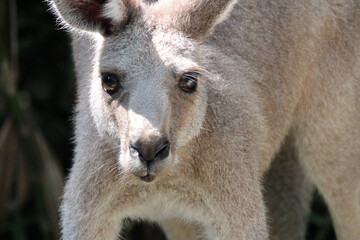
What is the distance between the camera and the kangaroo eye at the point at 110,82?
389 cm

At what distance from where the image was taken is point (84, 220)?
4234 millimetres

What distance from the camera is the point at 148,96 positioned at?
12.1 ft

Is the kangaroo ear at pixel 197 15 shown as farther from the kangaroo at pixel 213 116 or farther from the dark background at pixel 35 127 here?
the dark background at pixel 35 127

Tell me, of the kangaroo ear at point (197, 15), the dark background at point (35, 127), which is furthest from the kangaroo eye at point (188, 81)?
the dark background at point (35, 127)

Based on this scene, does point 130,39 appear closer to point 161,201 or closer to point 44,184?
point 161,201

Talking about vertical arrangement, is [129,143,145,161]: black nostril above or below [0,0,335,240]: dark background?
above

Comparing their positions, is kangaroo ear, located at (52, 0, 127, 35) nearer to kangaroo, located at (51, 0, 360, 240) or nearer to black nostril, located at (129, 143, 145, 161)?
kangaroo, located at (51, 0, 360, 240)

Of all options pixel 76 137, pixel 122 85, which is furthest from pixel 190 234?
pixel 122 85

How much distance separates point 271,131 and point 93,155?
1.27m

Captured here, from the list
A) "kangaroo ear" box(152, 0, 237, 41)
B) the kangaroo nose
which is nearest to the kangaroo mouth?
the kangaroo nose

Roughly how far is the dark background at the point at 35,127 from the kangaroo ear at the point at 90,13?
2.09m

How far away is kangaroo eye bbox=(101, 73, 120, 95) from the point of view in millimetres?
3887

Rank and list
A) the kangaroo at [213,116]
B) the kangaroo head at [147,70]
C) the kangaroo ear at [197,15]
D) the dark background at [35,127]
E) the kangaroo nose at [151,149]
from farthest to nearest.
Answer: the dark background at [35,127] → the kangaroo ear at [197,15] → the kangaroo at [213,116] → the kangaroo head at [147,70] → the kangaroo nose at [151,149]

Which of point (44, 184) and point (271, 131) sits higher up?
point (271, 131)
